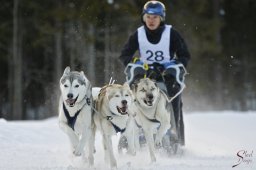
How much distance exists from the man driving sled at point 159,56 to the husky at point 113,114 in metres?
1.17

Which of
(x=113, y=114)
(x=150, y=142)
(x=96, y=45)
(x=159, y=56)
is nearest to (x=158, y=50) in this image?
(x=159, y=56)

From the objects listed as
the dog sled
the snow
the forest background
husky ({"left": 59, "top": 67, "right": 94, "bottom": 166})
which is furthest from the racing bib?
the forest background

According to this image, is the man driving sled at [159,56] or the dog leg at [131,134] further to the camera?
the man driving sled at [159,56]

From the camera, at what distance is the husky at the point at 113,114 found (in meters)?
6.59

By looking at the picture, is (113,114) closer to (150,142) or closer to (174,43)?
(150,142)

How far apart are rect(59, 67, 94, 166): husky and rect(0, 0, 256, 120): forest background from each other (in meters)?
16.1

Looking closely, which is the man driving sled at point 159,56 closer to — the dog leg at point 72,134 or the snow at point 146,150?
the snow at point 146,150

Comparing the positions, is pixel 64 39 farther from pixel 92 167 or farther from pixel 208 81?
pixel 92 167

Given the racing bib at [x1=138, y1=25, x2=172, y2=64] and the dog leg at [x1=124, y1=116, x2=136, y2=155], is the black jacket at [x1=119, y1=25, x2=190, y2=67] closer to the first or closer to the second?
the racing bib at [x1=138, y1=25, x2=172, y2=64]

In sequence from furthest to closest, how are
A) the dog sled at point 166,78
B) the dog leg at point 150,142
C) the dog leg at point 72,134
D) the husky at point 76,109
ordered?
the dog sled at point 166,78, the dog leg at point 150,142, the dog leg at point 72,134, the husky at point 76,109

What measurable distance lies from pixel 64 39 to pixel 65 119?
20.7 meters

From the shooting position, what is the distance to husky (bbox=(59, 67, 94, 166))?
6.57 meters

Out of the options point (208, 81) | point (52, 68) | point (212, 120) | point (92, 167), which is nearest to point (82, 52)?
point (52, 68)

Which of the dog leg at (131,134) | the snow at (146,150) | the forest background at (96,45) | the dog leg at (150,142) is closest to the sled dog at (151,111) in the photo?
the dog leg at (150,142)
